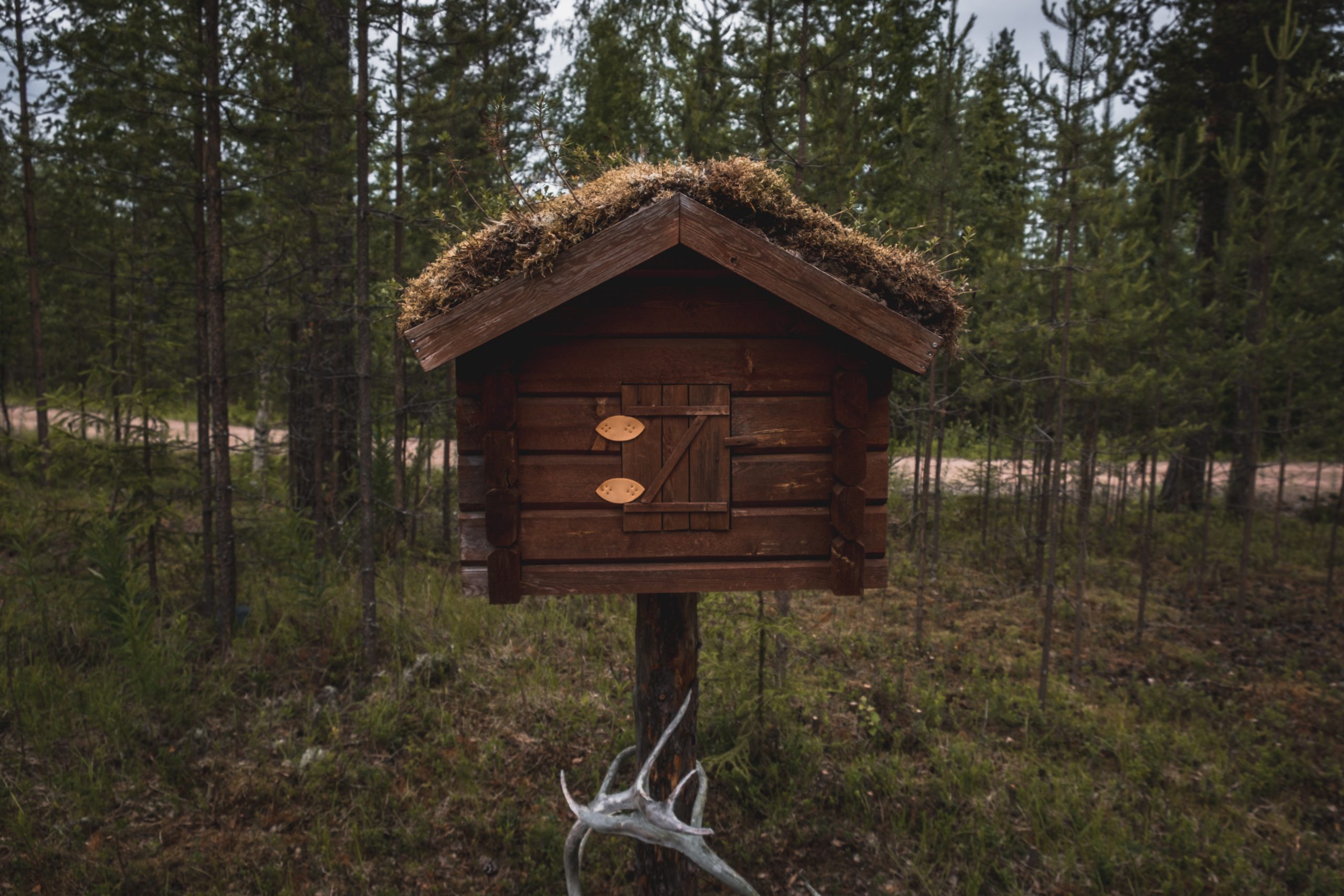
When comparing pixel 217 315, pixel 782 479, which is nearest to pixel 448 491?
pixel 217 315

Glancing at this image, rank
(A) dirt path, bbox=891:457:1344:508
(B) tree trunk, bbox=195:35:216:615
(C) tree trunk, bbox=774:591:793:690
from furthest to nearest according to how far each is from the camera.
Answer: (A) dirt path, bbox=891:457:1344:508, (B) tree trunk, bbox=195:35:216:615, (C) tree trunk, bbox=774:591:793:690

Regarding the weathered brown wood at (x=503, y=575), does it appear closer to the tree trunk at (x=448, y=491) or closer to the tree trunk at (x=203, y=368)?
the tree trunk at (x=203, y=368)

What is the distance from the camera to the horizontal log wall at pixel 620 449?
285 centimetres

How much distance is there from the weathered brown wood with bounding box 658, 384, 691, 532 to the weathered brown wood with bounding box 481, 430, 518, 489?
1.99 feet

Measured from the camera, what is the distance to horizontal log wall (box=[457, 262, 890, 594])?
2852 millimetres

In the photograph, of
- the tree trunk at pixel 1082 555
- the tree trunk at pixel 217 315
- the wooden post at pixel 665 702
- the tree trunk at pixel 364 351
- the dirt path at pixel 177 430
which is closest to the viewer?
the wooden post at pixel 665 702

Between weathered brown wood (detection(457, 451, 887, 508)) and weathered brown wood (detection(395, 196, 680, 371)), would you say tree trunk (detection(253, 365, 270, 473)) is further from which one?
weathered brown wood (detection(395, 196, 680, 371))

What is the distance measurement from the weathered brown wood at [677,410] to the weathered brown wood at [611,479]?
6 centimetres

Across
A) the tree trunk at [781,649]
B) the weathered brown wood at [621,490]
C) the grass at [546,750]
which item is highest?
the weathered brown wood at [621,490]

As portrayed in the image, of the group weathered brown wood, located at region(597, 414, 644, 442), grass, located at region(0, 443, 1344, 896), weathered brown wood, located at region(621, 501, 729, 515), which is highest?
weathered brown wood, located at region(597, 414, 644, 442)

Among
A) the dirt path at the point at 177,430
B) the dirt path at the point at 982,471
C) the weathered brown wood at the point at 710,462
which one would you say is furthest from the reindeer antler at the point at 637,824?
the dirt path at the point at 982,471

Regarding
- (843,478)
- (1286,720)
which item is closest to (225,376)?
(843,478)

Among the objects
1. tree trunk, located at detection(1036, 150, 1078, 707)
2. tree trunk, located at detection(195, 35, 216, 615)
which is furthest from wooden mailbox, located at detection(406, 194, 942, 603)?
tree trunk, located at detection(195, 35, 216, 615)

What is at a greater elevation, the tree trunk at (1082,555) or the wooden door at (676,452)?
the wooden door at (676,452)
